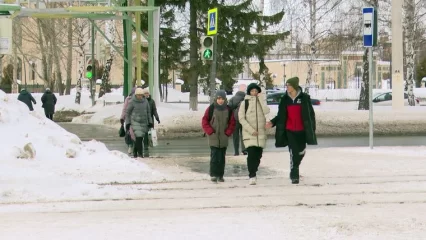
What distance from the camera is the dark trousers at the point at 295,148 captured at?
1066 centimetres

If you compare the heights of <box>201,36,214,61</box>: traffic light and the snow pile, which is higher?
<box>201,36,214,61</box>: traffic light

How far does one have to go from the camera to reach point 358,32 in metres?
33.5

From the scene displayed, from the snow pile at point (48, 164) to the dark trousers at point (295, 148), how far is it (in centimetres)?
217

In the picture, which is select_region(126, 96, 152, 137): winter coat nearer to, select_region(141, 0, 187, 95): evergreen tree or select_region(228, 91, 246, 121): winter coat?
select_region(228, 91, 246, 121): winter coat

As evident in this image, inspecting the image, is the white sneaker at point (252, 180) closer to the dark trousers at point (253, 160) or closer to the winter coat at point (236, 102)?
the dark trousers at point (253, 160)

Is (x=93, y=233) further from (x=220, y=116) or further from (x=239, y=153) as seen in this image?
(x=239, y=153)

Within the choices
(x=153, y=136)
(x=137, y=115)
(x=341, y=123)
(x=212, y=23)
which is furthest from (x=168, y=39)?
(x=137, y=115)

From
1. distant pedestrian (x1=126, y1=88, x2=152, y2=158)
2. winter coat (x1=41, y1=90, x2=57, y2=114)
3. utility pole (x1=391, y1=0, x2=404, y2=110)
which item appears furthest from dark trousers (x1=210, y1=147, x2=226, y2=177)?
winter coat (x1=41, y1=90, x2=57, y2=114)

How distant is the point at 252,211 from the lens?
26.7ft

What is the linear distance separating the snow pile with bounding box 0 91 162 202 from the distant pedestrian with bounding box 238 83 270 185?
1561 millimetres

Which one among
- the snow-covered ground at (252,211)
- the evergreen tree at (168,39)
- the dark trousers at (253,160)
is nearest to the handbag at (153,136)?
the snow-covered ground at (252,211)

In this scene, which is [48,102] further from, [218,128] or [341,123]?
[218,128]

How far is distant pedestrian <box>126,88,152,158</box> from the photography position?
14.9 metres

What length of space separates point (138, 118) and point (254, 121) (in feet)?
15.1
